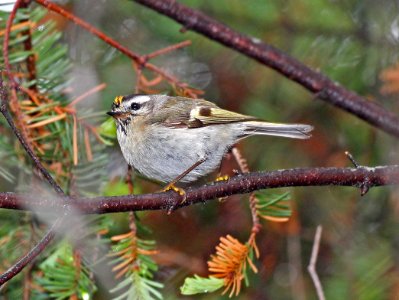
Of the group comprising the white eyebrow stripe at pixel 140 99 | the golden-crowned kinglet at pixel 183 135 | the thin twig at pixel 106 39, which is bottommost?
the golden-crowned kinglet at pixel 183 135

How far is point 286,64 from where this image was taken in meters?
2.47

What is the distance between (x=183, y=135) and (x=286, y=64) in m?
0.52

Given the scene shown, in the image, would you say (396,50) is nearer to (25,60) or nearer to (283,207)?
(283,207)

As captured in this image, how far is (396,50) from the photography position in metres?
2.89

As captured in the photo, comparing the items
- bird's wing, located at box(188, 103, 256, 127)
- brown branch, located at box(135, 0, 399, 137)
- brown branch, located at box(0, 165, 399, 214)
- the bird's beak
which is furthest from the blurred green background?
brown branch, located at box(0, 165, 399, 214)

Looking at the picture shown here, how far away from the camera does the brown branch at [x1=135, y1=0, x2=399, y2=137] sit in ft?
7.99

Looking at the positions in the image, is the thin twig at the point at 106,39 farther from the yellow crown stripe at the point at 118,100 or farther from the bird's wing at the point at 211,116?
the yellow crown stripe at the point at 118,100

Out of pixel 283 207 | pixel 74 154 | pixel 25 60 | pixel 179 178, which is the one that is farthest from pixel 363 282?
pixel 25 60

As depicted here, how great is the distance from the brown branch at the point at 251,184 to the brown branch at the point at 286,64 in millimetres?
510

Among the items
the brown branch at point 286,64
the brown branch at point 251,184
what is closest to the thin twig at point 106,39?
the brown branch at point 286,64

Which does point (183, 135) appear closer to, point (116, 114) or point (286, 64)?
point (116, 114)

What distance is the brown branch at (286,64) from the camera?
95.9 inches

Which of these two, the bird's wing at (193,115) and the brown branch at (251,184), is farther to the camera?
the bird's wing at (193,115)

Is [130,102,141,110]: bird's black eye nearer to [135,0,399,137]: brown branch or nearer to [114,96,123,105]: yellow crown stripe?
[114,96,123,105]: yellow crown stripe
